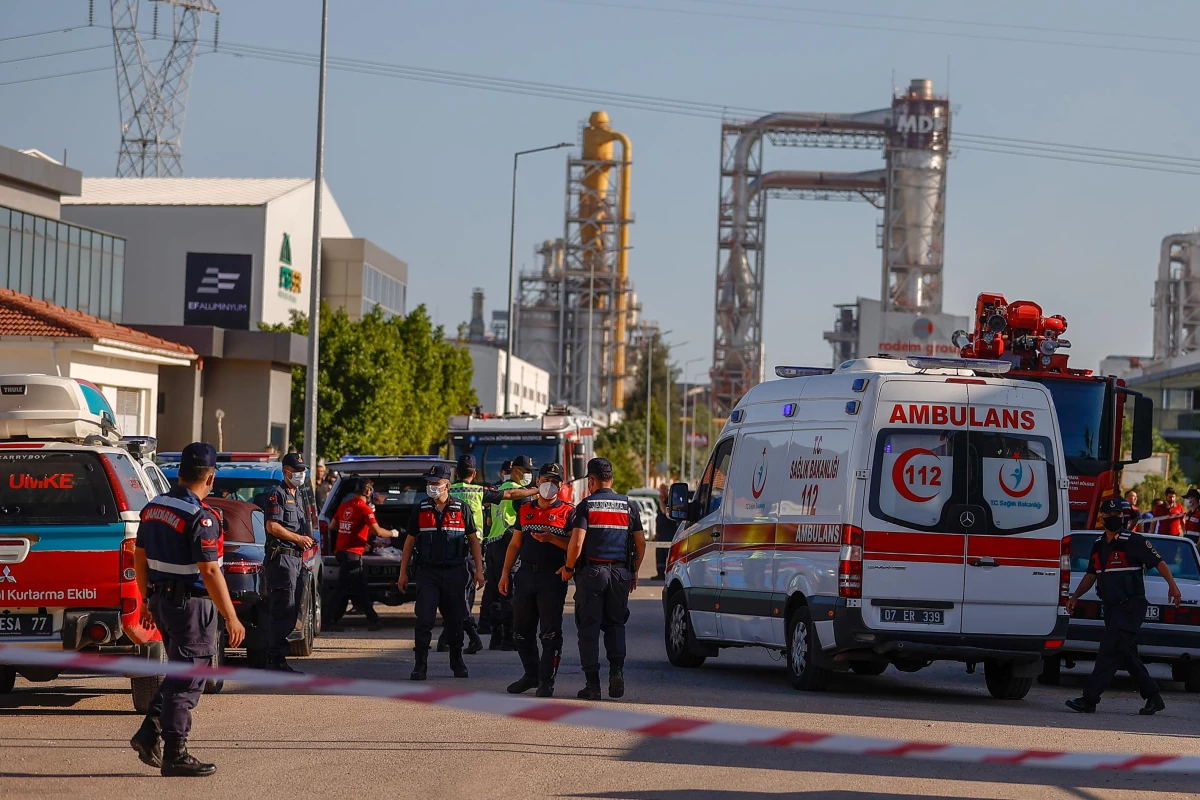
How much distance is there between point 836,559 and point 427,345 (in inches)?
1871

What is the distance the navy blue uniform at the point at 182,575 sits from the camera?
8.89 metres

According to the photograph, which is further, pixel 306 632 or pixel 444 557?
pixel 306 632

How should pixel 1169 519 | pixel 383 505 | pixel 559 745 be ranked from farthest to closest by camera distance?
1. pixel 1169 519
2. pixel 383 505
3. pixel 559 745

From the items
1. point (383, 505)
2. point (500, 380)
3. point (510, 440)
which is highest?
point (500, 380)

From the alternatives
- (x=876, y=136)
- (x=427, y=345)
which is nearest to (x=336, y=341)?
(x=427, y=345)

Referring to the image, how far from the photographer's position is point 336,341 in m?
52.0

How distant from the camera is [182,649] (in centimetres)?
890

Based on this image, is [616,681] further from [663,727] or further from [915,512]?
[663,727]

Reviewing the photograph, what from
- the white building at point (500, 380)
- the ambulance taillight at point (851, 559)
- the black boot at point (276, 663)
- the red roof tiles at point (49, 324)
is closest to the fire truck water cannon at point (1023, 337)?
the ambulance taillight at point (851, 559)

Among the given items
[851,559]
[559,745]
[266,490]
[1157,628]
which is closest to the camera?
[559,745]

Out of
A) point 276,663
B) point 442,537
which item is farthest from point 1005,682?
point 276,663

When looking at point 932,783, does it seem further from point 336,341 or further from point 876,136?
point 876,136

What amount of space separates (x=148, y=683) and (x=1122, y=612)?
7599 millimetres

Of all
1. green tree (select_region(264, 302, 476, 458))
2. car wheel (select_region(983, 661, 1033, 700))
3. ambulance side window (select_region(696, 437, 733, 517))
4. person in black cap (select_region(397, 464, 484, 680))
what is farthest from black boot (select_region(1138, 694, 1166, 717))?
green tree (select_region(264, 302, 476, 458))
